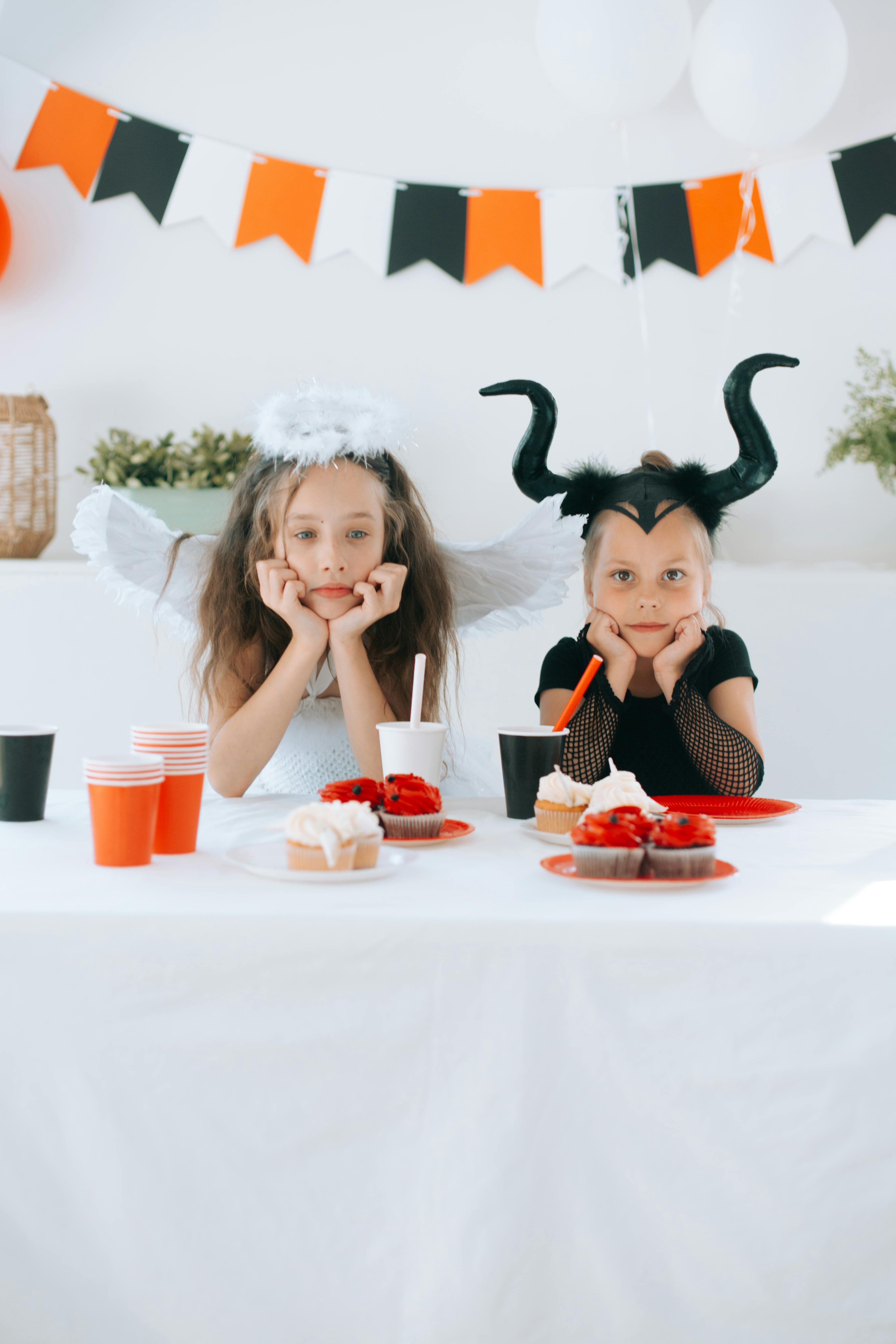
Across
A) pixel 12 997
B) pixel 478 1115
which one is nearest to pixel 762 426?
pixel 478 1115

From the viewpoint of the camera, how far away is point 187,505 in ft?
8.81

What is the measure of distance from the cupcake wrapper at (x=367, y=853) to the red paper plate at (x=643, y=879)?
152 mm

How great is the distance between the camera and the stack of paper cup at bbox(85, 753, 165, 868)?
87 centimetres

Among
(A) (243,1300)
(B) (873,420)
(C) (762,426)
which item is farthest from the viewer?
(B) (873,420)

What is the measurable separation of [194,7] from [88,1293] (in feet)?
10.3

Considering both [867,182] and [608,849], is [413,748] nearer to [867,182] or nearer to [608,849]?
[608,849]

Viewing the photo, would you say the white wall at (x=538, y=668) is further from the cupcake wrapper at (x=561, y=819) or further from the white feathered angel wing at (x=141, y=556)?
the cupcake wrapper at (x=561, y=819)

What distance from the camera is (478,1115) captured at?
715 mm

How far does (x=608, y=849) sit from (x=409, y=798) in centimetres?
→ 26

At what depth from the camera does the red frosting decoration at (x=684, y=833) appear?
83 cm

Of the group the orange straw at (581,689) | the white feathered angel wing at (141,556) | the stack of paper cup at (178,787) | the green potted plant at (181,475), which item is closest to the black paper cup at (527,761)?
the orange straw at (581,689)

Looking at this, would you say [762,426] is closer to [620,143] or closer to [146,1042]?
[146,1042]

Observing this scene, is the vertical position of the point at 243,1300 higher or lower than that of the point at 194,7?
lower

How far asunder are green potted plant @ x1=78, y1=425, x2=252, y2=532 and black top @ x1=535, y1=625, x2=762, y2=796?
137 centimetres
